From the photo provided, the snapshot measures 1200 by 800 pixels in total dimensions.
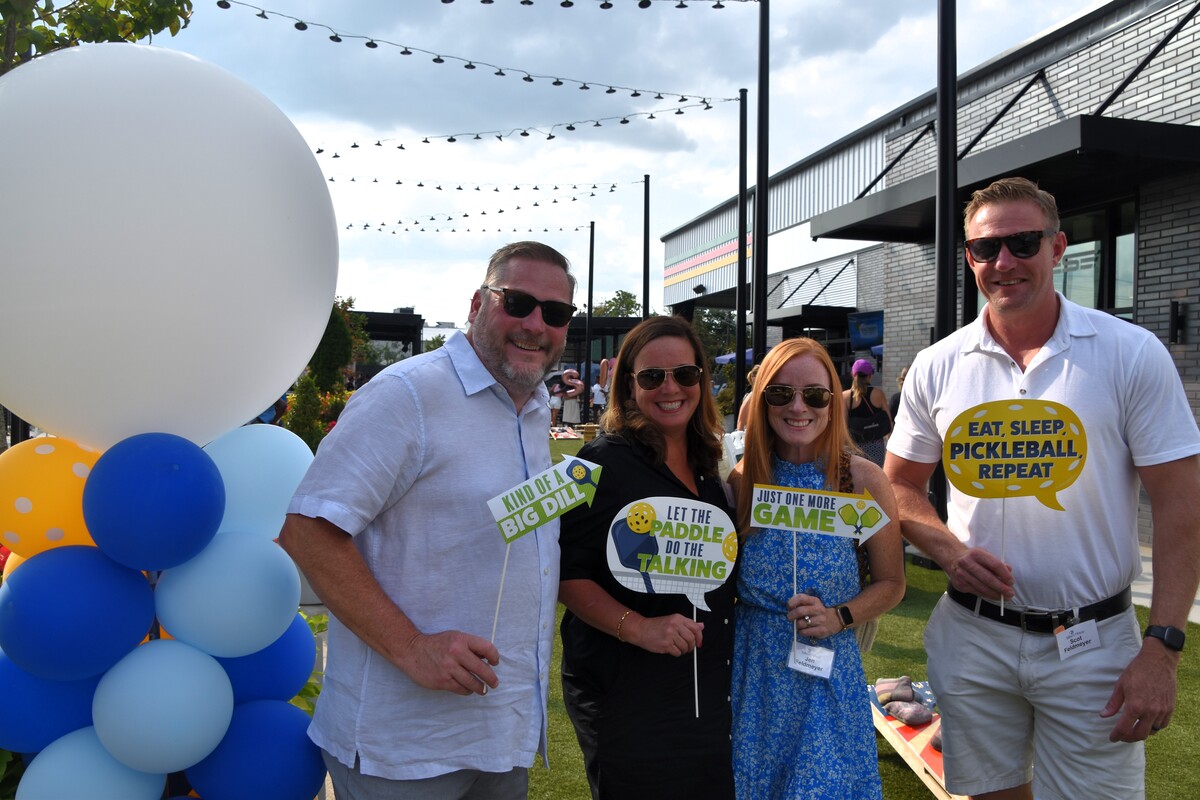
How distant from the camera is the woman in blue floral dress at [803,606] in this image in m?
2.34

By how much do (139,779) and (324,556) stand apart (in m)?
0.94

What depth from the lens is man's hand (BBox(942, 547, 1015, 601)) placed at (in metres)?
2.33

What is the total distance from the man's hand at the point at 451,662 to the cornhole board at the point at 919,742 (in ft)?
6.65

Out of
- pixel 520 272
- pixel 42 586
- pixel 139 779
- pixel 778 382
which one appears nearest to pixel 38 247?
pixel 42 586

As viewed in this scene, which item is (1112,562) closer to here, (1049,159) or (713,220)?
(1049,159)

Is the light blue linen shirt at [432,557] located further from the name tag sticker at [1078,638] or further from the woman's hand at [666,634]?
the name tag sticker at [1078,638]

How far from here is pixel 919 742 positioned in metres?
3.68

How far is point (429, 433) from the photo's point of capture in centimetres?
199

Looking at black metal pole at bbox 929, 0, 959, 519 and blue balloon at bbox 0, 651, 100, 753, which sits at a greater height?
black metal pole at bbox 929, 0, 959, 519

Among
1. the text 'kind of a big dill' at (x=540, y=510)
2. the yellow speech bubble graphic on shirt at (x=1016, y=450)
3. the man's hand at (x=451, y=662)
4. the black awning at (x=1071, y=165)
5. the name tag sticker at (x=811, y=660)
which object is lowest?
the name tag sticker at (x=811, y=660)

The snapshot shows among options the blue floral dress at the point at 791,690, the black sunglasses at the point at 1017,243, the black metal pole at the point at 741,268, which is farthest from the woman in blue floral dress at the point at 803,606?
the black metal pole at the point at 741,268

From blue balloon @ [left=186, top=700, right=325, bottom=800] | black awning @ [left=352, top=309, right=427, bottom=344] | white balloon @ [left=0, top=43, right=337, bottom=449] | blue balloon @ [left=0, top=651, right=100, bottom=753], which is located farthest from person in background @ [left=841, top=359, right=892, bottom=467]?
black awning @ [left=352, top=309, right=427, bottom=344]

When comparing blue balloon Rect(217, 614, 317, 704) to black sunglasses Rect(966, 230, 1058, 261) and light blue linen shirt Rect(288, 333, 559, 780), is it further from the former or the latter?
black sunglasses Rect(966, 230, 1058, 261)

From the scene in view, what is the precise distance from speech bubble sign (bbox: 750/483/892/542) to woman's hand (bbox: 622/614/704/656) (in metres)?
0.39
